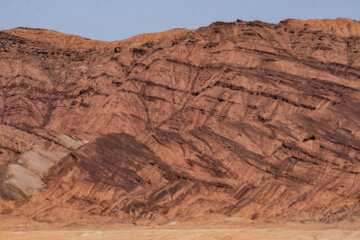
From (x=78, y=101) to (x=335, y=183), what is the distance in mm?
48690

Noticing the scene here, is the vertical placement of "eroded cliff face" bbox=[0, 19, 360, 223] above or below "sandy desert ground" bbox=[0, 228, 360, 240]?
above

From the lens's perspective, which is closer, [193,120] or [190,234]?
[190,234]

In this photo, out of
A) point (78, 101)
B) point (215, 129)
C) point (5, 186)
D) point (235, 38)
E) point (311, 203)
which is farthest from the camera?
point (78, 101)

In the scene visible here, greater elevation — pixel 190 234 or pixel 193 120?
pixel 193 120

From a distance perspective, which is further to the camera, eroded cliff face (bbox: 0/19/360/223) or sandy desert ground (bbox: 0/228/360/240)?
eroded cliff face (bbox: 0/19/360/223)

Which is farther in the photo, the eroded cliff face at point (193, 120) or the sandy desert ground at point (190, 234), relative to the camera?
the eroded cliff face at point (193, 120)

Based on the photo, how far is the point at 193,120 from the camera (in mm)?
88938

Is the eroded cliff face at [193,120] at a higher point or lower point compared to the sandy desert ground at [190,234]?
higher

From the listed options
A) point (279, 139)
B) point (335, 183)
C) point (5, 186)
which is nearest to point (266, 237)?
point (335, 183)

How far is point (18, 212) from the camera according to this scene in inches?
2761

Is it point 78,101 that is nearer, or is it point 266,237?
point 266,237

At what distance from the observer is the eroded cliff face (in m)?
68.9

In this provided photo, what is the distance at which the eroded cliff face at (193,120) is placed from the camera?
68875 mm

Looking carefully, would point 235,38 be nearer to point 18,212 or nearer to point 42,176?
point 42,176
